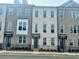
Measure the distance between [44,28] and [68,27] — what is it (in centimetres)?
530

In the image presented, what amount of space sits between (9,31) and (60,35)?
36.6 feet

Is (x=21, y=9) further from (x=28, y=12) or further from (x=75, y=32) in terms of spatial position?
(x=75, y=32)

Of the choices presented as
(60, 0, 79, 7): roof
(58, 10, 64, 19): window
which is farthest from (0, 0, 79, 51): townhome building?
(60, 0, 79, 7): roof

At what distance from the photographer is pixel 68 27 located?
4178 centimetres

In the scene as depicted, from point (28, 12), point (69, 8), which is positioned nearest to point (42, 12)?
point (28, 12)

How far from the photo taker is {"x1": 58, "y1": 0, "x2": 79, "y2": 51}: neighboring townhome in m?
41.2

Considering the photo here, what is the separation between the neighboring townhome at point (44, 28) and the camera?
4100 cm

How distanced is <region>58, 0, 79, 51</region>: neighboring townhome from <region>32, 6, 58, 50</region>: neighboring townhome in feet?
3.85

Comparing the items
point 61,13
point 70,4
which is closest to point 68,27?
point 61,13

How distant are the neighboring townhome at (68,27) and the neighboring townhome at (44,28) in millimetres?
1173

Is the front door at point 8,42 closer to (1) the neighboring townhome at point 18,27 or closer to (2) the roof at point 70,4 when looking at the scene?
(1) the neighboring townhome at point 18,27

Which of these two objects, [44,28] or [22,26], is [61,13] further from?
[22,26]

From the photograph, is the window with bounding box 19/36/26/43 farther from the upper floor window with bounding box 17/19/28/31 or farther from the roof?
the roof

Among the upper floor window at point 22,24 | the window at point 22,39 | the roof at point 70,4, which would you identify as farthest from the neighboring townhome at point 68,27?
the window at point 22,39
